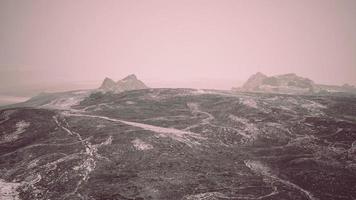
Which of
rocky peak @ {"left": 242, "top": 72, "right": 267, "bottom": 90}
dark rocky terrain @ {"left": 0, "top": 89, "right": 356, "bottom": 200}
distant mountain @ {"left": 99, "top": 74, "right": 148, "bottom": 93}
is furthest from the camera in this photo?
rocky peak @ {"left": 242, "top": 72, "right": 267, "bottom": 90}

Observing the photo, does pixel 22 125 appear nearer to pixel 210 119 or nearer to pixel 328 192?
pixel 210 119

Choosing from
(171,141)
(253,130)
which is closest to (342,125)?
(253,130)

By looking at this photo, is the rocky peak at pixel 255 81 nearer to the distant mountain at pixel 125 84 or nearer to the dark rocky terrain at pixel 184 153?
the distant mountain at pixel 125 84

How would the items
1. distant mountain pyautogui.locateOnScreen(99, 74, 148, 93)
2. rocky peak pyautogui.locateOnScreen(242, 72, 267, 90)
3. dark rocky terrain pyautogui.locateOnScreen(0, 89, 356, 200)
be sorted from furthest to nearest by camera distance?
1. rocky peak pyautogui.locateOnScreen(242, 72, 267, 90)
2. distant mountain pyautogui.locateOnScreen(99, 74, 148, 93)
3. dark rocky terrain pyautogui.locateOnScreen(0, 89, 356, 200)

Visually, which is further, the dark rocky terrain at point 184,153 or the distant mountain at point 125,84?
the distant mountain at point 125,84

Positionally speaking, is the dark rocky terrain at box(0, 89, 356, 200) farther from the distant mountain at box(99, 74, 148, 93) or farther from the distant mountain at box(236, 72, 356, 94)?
the distant mountain at box(236, 72, 356, 94)

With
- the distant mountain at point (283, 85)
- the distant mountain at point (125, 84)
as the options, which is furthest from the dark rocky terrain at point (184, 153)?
the distant mountain at point (283, 85)

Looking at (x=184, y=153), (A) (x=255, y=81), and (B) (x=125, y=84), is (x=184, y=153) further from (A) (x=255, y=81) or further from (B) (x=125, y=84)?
(A) (x=255, y=81)

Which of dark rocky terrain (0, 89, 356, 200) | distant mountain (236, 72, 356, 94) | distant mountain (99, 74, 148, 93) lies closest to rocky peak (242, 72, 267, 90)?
distant mountain (236, 72, 356, 94)

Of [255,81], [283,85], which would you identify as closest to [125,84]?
[255,81]
